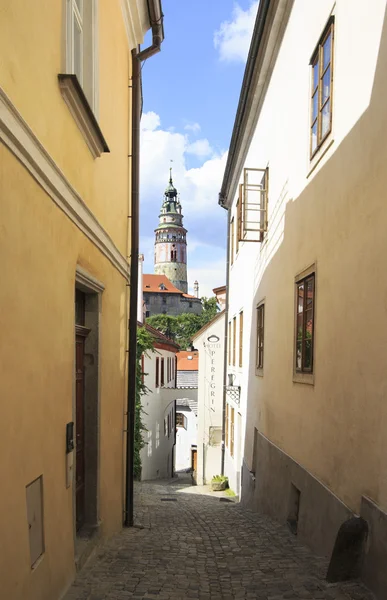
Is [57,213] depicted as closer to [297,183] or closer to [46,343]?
[46,343]

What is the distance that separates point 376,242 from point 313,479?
3050 mm

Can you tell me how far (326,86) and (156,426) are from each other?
2120cm

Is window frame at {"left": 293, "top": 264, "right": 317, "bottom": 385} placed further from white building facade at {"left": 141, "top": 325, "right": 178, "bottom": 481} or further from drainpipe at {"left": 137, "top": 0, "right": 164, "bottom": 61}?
white building facade at {"left": 141, "top": 325, "right": 178, "bottom": 481}

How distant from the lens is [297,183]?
7711 mm

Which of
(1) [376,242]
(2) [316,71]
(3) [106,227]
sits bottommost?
(1) [376,242]

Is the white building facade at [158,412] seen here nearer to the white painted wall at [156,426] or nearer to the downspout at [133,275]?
the white painted wall at [156,426]

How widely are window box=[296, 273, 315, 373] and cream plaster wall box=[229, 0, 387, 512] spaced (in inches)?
9.7

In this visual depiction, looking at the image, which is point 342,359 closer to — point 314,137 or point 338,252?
point 338,252

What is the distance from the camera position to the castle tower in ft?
399

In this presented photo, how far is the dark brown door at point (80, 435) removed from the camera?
18.8ft

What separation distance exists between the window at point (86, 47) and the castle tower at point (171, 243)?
4558 inches

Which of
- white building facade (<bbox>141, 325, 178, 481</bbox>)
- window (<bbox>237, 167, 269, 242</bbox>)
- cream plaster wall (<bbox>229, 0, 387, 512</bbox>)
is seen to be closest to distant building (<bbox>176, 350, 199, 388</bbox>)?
white building facade (<bbox>141, 325, 178, 481</bbox>)

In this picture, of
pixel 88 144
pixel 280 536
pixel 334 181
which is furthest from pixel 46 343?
pixel 280 536

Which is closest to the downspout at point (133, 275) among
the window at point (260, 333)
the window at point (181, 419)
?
the window at point (260, 333)
